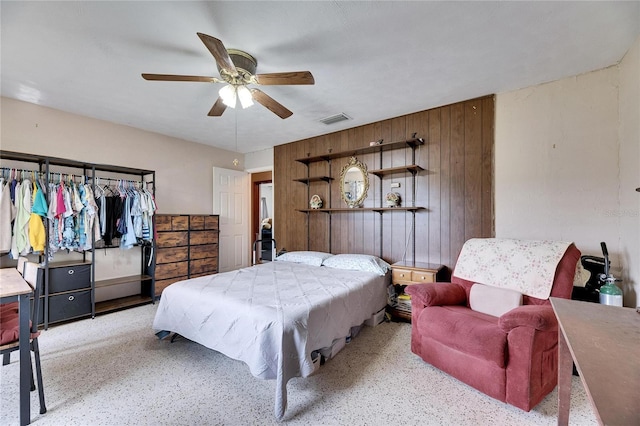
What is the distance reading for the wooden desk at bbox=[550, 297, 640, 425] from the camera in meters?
0.66

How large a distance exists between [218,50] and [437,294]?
8.11 feet

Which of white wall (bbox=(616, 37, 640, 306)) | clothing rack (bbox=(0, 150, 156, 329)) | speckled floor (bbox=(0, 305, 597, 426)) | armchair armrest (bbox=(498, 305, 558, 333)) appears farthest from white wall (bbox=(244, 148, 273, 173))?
white wall (bbox=(616, 37, 640, 306))

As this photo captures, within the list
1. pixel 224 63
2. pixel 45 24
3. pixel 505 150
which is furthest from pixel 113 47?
pixel 505 150

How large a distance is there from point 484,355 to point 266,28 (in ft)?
8.82

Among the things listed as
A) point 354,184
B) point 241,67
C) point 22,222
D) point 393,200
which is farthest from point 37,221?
point 393,200

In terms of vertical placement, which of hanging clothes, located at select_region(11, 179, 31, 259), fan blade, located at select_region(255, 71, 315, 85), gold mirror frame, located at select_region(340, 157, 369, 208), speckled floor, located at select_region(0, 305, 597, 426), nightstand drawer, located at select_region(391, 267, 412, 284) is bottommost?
speckled floor, located at select_region(0, 305, 597, 426)

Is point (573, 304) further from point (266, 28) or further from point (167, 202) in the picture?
point (167, 202)

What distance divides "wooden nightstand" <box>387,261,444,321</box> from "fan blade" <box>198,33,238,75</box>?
2.63 metres

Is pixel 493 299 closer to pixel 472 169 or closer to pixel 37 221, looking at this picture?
pixel 472 169

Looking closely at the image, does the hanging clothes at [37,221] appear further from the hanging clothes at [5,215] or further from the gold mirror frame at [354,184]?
the gold mirror frame at [354,184]

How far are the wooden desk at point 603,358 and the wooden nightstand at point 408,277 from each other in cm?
146

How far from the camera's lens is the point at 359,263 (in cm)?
327

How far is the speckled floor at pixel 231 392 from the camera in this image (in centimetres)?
165

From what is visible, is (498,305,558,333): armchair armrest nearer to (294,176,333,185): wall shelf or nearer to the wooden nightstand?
the wooden nightstand
